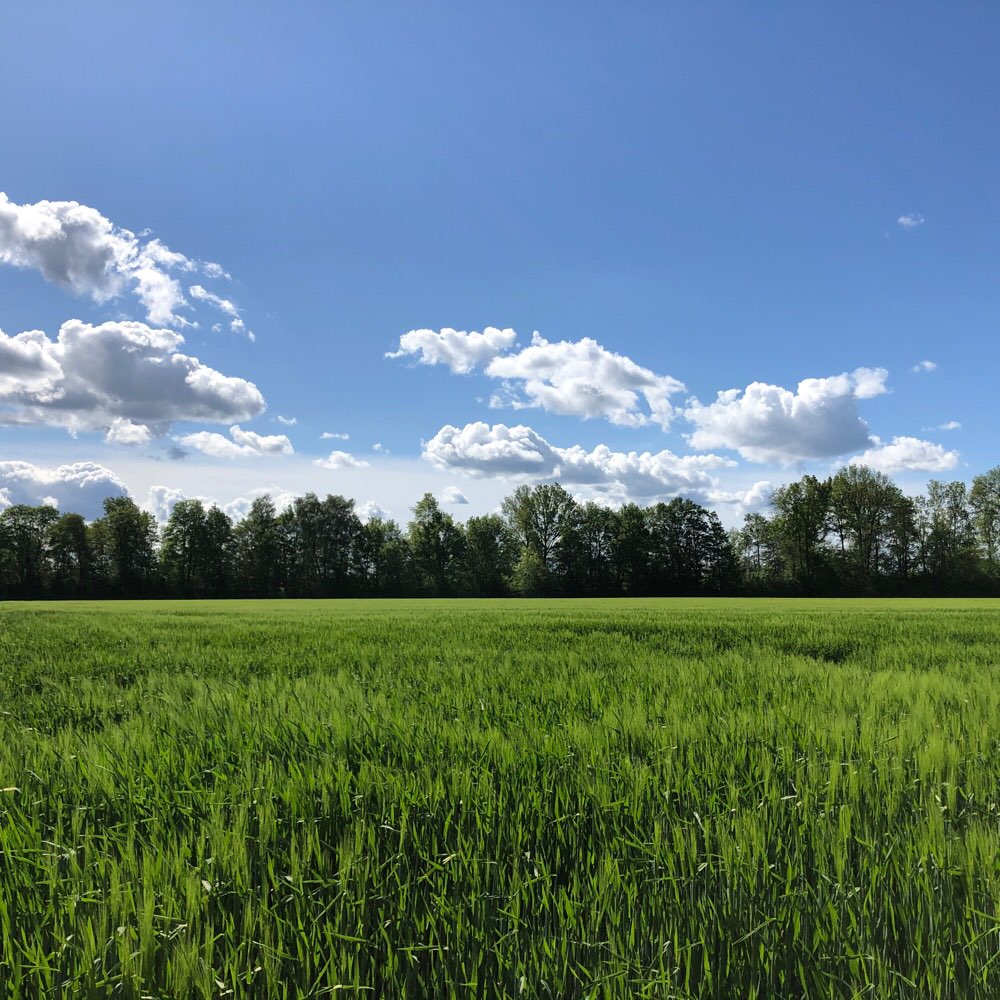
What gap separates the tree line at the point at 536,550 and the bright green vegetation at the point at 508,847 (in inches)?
3073

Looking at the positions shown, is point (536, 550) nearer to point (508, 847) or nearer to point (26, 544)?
point (26, 544)

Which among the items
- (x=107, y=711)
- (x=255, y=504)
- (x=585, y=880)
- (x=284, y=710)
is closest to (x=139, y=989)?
(x=585, y=880)

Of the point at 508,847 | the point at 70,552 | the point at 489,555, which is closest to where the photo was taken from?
the point at 508,847

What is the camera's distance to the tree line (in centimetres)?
7994

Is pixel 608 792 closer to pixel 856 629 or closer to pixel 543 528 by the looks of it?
pixel 856 629

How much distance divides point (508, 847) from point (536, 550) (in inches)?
3579

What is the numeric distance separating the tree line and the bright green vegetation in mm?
78065

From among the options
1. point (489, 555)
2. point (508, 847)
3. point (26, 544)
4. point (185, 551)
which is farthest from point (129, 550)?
point (508, 847)

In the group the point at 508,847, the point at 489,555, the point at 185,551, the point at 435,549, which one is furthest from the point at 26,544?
the point at 508,847

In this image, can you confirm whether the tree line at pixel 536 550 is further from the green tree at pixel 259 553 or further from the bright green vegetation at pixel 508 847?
the bright green vegetation at pixel 508 847

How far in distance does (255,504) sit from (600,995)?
106577 mm

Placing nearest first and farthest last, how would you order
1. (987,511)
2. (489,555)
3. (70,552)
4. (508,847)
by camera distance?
(508,847) → (987,511) → (70,552) → (489,555)

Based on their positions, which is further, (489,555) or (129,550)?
(489,555)

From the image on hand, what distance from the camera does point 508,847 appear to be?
2229 mm
